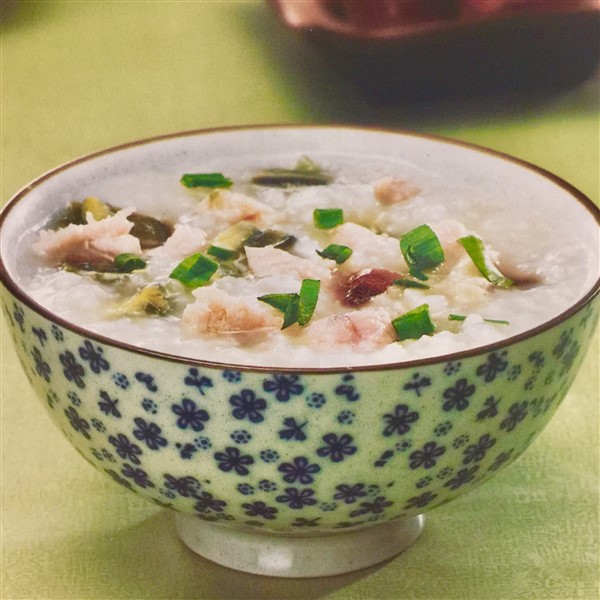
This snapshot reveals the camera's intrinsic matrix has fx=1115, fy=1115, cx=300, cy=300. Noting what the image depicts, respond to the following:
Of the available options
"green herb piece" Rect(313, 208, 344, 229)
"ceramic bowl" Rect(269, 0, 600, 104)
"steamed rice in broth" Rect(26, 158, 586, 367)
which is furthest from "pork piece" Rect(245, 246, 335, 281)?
"ceramic bowl" Rect(269, 0, 600, 104)

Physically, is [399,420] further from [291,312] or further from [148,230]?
[148,230]

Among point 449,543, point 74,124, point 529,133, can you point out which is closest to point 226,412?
point 449,543

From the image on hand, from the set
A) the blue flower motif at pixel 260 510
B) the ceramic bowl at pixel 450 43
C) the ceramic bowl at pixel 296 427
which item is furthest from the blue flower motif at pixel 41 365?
the ceramic bowl at pixel 450 43

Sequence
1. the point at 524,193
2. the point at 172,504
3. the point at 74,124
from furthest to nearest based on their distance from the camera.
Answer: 1. the point at 74,124
2. the point at 524,193
3. the point at 172,504

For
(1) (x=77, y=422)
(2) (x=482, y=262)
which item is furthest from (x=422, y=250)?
(1) (x=77, y=422)

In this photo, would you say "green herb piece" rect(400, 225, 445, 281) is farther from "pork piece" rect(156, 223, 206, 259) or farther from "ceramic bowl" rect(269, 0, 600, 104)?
"ceramic bowl" rect(269, 0, 600, 104)

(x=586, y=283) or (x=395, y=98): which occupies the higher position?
(x=586, y=283)

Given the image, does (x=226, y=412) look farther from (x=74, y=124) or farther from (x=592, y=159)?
(x=592, y=159)
